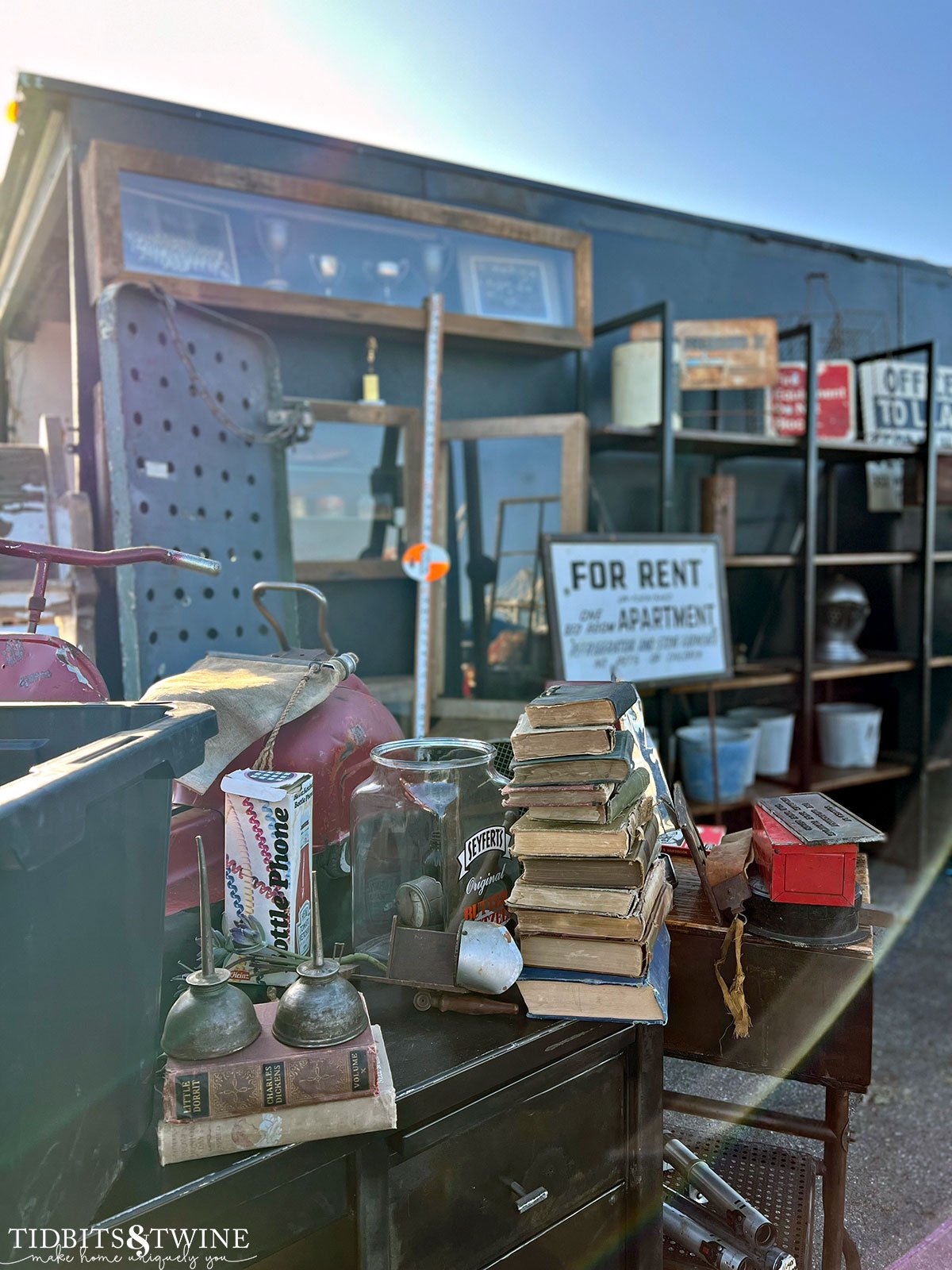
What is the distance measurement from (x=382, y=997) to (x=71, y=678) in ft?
2.35

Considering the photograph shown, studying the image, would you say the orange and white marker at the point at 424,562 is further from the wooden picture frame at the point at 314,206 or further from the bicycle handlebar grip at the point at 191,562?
the bicycle handlebar grip at the point at 191,562

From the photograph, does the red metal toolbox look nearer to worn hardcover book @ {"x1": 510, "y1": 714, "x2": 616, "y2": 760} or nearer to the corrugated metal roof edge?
worn hardcover book @ {"x1": 510, "y1": 714, "x2": 616, "y2": 760}

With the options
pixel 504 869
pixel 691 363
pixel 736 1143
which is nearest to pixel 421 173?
pixel 691 363

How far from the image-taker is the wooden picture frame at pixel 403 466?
138 inches

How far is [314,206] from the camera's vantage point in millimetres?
3303

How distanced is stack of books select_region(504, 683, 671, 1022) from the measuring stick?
2107 millimetres

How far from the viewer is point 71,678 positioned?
1.38 m

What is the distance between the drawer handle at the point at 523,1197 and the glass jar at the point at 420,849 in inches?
11.7

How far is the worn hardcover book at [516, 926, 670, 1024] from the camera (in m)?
1.06

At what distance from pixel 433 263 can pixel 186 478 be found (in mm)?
1587

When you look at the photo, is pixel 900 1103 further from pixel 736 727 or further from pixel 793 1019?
pixel 736 727

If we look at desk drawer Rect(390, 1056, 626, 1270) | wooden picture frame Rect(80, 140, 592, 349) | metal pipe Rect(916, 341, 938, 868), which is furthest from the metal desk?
metal pipe Rect(916, 341, 938, 868)

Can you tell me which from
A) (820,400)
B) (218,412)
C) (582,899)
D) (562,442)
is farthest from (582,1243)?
(820,400)

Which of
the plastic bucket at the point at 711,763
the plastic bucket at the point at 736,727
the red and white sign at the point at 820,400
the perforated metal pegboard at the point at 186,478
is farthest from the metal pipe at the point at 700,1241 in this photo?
the red and white sign at the point at 820,400
